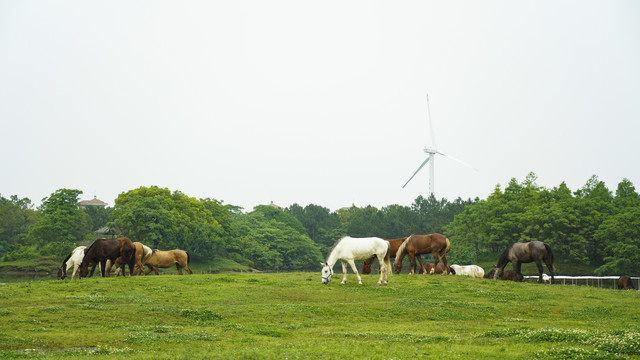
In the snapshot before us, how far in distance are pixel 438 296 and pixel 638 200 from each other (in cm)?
6763

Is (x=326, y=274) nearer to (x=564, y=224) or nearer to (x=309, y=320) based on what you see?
(x=309, y=320)

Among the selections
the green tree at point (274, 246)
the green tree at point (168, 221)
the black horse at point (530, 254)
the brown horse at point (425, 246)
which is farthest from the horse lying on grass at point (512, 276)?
the green tree at point (274, 246)

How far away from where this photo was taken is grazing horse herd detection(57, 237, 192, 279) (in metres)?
29.5

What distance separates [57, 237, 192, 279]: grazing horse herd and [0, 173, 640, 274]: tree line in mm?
44518

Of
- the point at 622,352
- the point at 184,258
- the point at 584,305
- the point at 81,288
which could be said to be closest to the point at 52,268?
the point at 184,258

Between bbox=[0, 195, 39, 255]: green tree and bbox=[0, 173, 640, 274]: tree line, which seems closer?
bbox=[0, 173, 640, 274]: tree line

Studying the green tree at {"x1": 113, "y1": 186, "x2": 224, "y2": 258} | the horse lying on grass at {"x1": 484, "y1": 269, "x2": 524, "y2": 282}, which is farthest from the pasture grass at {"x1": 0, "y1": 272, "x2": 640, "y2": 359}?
the green tree at {"x1": 113, "y1": 186, "x2": 224, "y2": 258}

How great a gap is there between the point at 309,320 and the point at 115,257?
55.1 ft

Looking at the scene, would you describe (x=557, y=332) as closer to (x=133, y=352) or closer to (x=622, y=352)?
(x=622, y=352)

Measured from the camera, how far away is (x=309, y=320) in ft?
58.4

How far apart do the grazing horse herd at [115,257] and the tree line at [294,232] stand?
44518mm

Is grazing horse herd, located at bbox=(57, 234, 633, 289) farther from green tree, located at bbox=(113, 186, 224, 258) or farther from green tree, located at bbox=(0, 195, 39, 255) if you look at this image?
green tree, located at bbox=(0, 195, 39, 255)

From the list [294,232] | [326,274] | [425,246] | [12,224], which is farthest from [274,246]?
[326,274]

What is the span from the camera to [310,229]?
149 metres
